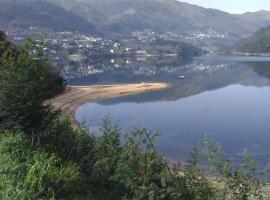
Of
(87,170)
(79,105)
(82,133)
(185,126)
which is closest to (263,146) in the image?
(185,126)

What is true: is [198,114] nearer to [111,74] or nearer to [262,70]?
[111,74]

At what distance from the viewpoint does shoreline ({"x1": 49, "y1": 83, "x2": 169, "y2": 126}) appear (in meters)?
68.8

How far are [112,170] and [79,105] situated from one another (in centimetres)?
6017

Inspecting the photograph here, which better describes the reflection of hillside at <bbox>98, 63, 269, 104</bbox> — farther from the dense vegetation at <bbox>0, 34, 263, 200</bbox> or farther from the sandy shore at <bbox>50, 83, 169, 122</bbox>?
the dense vegetation at <bbox>0, 34, 263, 200</bbox>

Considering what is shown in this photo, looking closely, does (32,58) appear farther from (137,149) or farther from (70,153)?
(137,149)

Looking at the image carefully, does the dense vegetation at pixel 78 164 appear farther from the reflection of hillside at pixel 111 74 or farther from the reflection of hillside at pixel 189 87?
the reflection of hillside at pixel 111 74

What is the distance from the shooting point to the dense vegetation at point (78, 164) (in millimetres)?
9133

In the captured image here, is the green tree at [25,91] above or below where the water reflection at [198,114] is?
above

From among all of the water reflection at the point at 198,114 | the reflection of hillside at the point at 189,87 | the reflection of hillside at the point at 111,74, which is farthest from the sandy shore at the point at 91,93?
the reflection of hillside at the point at 111,74

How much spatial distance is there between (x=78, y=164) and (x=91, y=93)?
7164 cm

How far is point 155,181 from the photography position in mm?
9742

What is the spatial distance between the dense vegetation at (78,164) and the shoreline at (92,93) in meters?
47.8

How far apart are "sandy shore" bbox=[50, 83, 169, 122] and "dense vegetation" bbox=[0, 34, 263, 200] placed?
1883 inches

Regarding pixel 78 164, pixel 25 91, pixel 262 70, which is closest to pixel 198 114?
pixel 25 91
